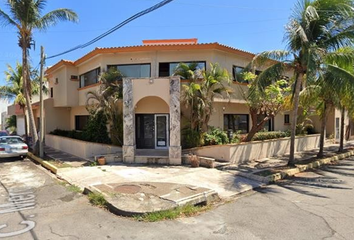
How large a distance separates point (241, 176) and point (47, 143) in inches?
645

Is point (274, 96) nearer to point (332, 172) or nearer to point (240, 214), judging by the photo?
point (332, 172)

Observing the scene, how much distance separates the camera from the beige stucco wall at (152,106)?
14484mm

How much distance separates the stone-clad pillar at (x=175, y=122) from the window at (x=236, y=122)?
15.8ft

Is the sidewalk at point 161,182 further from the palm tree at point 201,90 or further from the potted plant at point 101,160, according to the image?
the palm tree at point 201,90

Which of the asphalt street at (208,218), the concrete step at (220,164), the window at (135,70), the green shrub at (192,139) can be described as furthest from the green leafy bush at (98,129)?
the concrete step at (220,164)

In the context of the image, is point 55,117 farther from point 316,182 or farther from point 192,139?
point 316,182

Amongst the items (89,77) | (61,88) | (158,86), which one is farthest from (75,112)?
(158,86)

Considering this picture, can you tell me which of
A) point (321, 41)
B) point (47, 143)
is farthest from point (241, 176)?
point (47, 143)

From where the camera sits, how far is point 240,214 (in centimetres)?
613

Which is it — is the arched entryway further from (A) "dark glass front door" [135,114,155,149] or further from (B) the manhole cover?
(B) the manhole cover

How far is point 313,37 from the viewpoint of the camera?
10852 mm

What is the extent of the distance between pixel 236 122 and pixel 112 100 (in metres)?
8.08

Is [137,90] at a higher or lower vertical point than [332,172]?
higher

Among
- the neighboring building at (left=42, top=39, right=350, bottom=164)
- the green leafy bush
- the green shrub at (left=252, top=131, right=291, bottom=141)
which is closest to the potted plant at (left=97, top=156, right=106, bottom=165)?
the neighboring building at (left=42, top=39, right=350, bottom=164)
